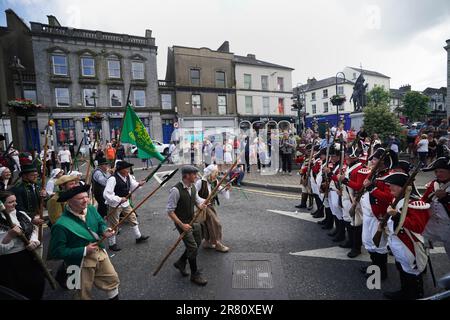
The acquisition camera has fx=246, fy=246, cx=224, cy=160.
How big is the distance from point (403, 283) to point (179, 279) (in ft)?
10.2

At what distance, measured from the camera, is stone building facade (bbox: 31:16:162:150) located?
979 inches

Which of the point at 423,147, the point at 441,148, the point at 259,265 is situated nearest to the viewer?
the point at 259,265

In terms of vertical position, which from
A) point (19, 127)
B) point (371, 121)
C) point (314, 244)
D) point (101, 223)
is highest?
point (19, 127)

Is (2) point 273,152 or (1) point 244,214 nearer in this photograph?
(1) point 244,214

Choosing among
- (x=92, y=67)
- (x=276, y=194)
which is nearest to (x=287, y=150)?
(x=276, y=194)

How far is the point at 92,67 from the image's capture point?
2672cm

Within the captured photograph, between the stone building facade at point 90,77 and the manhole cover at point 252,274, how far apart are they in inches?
928

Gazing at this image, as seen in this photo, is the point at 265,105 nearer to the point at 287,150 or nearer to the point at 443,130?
the point at 443,130

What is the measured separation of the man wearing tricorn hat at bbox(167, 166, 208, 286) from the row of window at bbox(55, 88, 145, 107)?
80.8ft

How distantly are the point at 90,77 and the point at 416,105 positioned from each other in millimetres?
50618

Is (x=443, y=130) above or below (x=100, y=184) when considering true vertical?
above

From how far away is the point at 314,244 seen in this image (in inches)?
193
